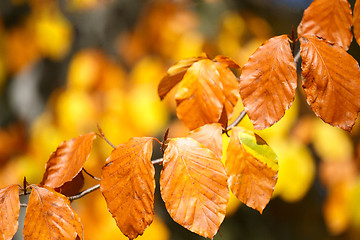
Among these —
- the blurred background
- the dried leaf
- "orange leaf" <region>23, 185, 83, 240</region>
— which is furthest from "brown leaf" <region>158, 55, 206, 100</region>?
the blurred background

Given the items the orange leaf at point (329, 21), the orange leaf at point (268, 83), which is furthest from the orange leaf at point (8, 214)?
the orange leaf at point (329, 21)

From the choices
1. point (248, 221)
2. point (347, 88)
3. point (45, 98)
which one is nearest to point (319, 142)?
point (248, 221)

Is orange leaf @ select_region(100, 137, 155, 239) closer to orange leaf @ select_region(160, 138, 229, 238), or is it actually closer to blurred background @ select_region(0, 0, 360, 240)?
orange leaf @ select_region(160, 138, 229, 238)

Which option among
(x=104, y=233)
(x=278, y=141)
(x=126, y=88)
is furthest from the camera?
(x=126, y=88)

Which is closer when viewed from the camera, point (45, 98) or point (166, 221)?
point (166, 221)

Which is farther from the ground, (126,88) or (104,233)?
(126,88)

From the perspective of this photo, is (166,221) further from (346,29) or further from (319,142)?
(346,29)
